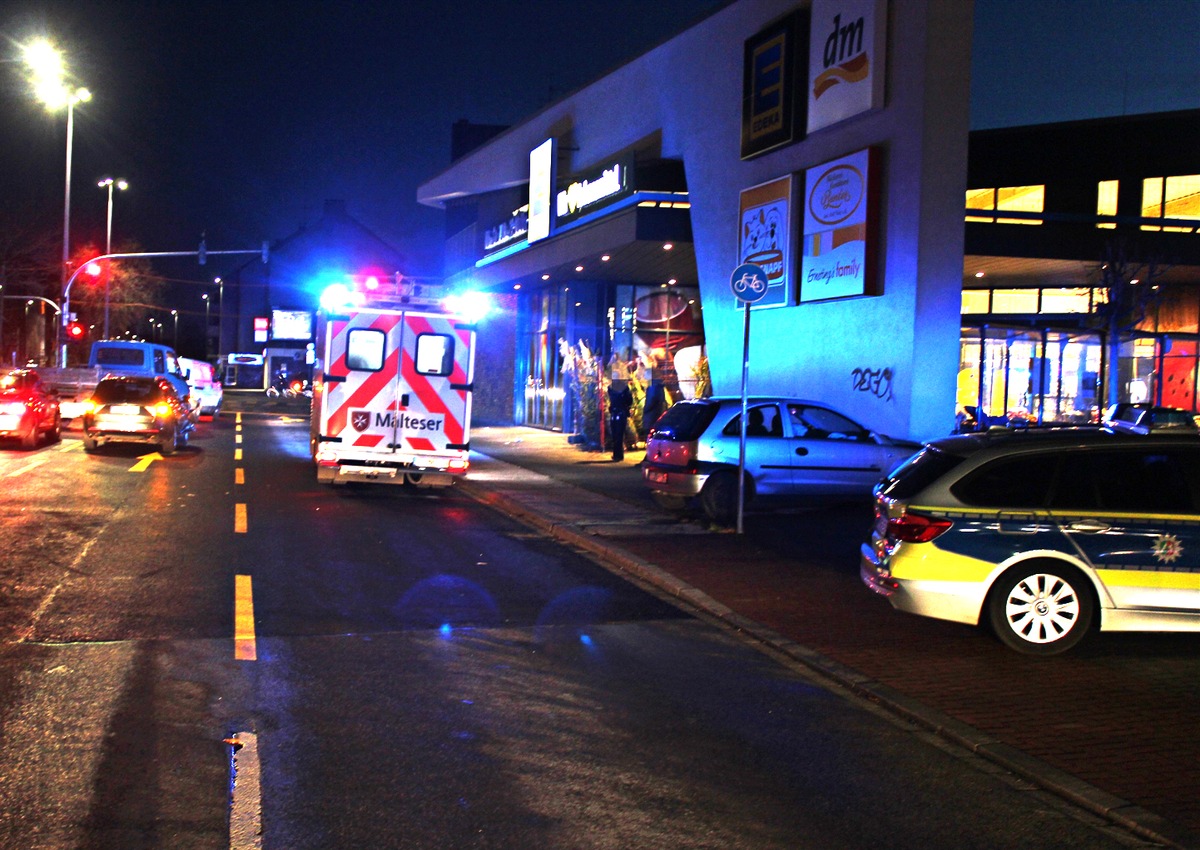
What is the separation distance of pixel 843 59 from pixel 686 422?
753 cm

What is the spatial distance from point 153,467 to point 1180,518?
17207 mm

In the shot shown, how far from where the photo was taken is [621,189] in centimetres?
2478

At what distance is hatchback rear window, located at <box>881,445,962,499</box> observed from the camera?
821 cm

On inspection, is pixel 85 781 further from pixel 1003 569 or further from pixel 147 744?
pixel 1003 569

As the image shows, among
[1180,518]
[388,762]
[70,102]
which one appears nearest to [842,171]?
[1180,518]

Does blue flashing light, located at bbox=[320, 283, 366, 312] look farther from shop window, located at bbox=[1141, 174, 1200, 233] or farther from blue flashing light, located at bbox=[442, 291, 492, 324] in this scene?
shop window, located at bbox=[1141, 174, 1200, 233]

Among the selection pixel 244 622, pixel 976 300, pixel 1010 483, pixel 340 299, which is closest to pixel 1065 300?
pixel 976 300

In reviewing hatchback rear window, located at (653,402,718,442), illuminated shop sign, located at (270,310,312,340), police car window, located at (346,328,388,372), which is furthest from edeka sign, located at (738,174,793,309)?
illuminated shop sign, located at (270,310,312,340)

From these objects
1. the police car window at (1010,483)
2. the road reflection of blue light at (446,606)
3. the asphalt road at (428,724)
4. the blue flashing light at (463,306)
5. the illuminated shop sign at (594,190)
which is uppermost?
the illuminated shop sign at (594,190)

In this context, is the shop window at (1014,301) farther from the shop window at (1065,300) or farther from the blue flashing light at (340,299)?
the blue flashing light at (340,299)

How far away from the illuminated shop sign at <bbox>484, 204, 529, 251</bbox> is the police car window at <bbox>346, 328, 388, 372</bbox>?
16.1 meters

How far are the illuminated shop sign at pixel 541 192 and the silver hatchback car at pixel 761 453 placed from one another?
1563cm

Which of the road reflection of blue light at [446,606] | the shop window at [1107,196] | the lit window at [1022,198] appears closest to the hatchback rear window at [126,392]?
the road reflection of blue light at [446,606]

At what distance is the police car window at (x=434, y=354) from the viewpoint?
16.4 m
